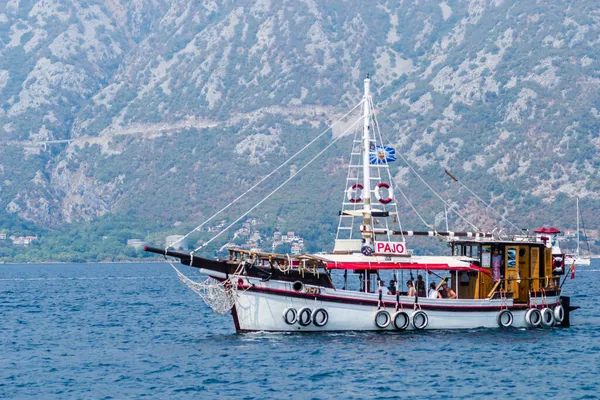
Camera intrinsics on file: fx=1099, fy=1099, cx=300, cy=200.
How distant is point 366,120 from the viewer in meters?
56.8

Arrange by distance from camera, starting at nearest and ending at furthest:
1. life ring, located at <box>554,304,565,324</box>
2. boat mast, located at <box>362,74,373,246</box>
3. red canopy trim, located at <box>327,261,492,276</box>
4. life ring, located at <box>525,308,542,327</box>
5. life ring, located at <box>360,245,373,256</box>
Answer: red canopy trim, located at <box>327,261,492,276</box>
life ring, located at <box>360,245,373,256</box>
boat mast, located at <box>362,74,373,246</box>
life ring, located at <box>525,308,542,327</box>
life ring, located at <box>554,304,565,324</box>

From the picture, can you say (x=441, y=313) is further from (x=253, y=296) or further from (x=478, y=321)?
(x=253, y=296)

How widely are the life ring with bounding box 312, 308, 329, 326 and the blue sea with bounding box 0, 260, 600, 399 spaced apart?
0.66 m

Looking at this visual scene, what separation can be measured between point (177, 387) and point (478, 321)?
19.0 meters

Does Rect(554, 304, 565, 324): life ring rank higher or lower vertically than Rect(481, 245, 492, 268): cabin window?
lower

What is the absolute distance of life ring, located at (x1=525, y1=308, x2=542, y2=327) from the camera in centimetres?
5653

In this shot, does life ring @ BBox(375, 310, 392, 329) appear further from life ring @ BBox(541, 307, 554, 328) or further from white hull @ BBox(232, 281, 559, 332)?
life ring @ BBox(541, 307, 554, 328)

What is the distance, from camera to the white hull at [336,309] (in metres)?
51.5

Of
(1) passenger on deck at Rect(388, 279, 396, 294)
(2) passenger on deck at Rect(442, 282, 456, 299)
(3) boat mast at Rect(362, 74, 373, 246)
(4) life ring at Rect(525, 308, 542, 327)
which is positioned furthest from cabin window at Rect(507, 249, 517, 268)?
(3) boat mast at Rect(362, 74, 373, 246)

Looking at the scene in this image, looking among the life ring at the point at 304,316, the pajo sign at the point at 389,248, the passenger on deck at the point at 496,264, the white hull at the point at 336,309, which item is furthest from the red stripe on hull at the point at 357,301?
the pajo sign at the point at 389,248

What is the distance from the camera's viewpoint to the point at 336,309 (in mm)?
52000

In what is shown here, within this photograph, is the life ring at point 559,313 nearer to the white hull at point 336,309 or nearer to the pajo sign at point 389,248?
the white hull at point 336,309

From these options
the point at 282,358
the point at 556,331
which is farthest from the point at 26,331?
the point at 556,331

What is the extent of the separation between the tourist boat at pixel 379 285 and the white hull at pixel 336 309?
0.16ft
